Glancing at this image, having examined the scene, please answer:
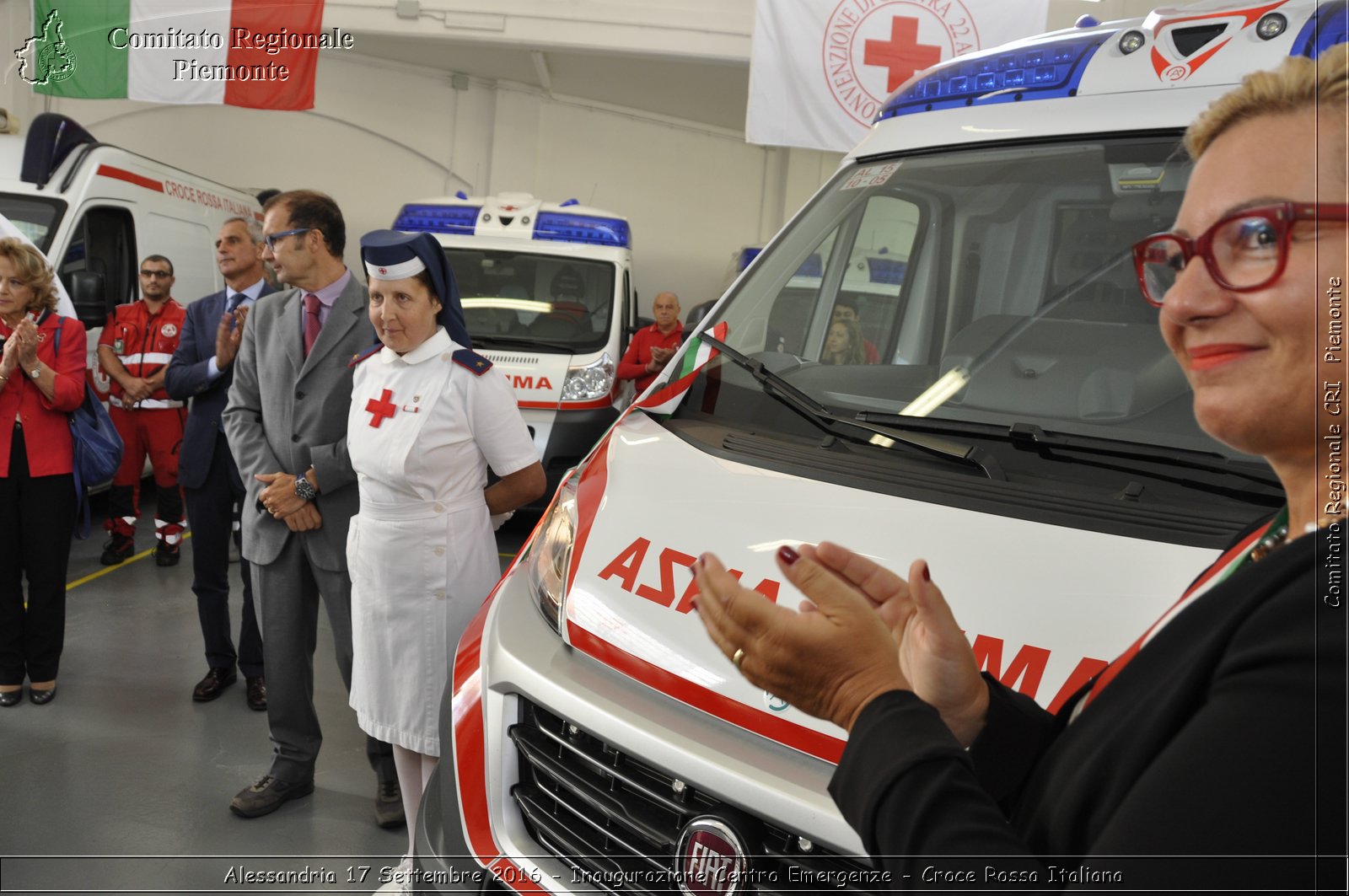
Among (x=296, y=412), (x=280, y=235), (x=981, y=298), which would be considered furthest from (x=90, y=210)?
(x=981, y=298)

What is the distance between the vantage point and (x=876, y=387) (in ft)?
7.18

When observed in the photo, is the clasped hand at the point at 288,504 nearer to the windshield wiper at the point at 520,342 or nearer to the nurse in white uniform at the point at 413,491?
the nurse in white uniform at the point at 413,491

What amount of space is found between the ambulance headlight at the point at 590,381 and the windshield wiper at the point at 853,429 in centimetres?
429

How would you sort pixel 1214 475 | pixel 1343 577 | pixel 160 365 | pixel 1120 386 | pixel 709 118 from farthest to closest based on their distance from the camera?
pixel 709 118 → pixel 160 365 → pixel 1120 386 → pixel 1214 475 → pixel 1343 577

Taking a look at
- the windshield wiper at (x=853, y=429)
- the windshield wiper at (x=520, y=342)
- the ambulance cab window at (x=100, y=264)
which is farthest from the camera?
the windshield wiper at (x=520, y=342)

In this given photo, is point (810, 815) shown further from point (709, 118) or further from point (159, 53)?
point (709, 118)

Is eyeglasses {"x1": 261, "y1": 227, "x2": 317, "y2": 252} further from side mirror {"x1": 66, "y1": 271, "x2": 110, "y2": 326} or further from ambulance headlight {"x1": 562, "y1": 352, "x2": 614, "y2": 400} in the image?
ambulance headlight {"x1": 562, "y1": 352, "x2": 614, "y2": 400}

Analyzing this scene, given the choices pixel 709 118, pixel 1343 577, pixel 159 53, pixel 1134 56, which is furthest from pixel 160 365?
pixel 709 118

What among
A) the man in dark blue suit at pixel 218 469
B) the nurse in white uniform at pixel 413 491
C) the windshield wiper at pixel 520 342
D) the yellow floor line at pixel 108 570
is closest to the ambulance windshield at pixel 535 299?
the windshield wiper at pixel 520 342

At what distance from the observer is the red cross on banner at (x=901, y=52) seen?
6.02 metres

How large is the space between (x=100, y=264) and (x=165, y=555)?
201 centimetres

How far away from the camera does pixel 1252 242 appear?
754 mm

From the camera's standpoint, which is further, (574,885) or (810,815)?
(574,885)

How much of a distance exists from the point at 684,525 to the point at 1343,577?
46.6 inches
